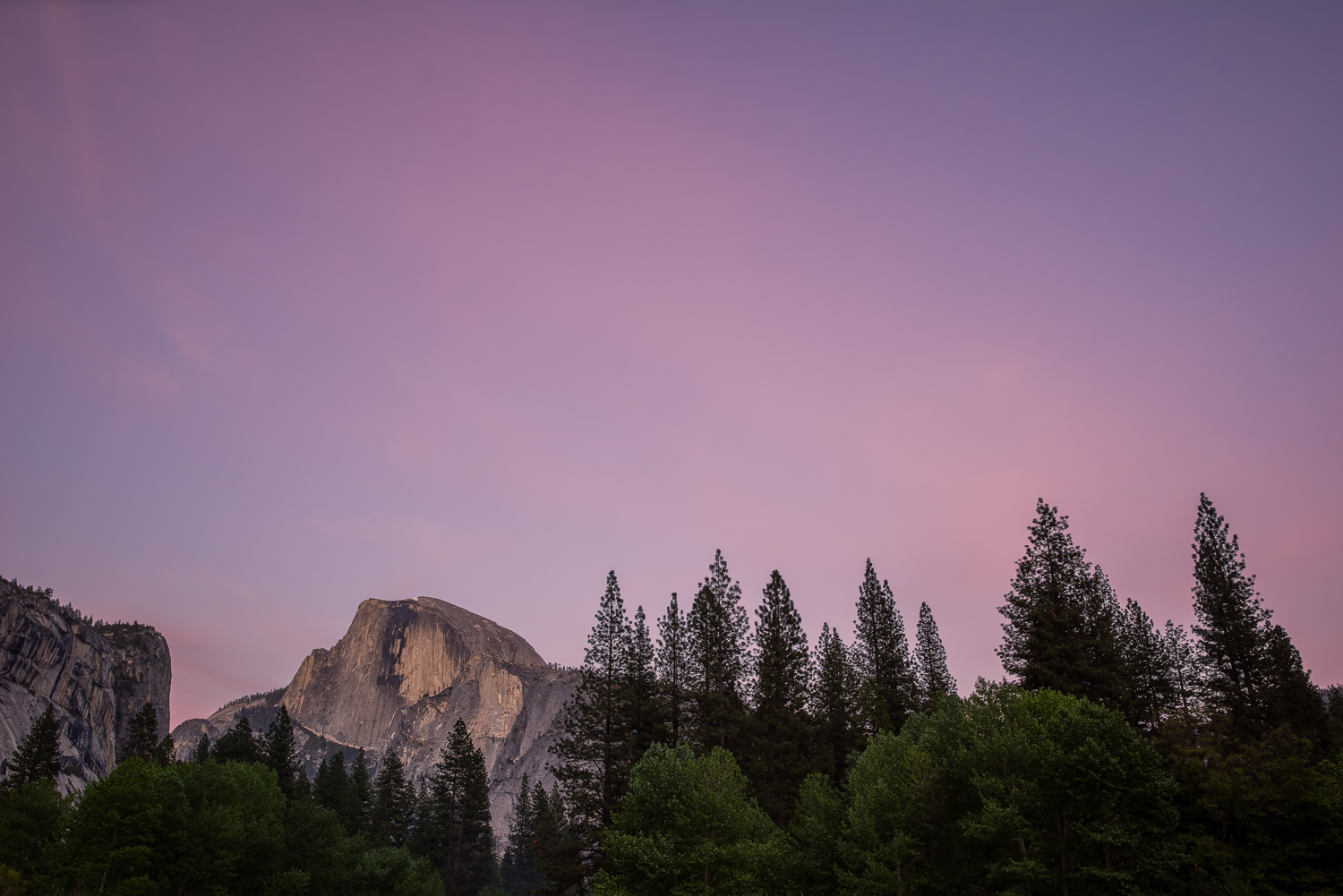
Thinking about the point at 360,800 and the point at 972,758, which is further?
the point at 360,800

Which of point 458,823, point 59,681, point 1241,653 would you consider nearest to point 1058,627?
point 1241,653

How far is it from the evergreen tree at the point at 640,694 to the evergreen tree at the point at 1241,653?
33.4 metres

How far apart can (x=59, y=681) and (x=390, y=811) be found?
122 m

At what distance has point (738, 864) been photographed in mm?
34750

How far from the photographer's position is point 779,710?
1918 inches

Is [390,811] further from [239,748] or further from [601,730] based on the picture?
[601,730]

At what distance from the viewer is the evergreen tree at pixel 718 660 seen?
46875 millimetres

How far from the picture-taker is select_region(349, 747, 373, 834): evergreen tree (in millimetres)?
78062

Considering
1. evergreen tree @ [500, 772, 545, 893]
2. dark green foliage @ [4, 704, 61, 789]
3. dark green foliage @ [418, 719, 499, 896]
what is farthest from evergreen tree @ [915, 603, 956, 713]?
dark green foliage @ [4, 704, 61, 789]

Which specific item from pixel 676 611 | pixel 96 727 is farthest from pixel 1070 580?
pixel 96 727

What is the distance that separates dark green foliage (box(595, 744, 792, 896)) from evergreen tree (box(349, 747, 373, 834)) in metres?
52.5

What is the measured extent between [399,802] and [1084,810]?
259ft

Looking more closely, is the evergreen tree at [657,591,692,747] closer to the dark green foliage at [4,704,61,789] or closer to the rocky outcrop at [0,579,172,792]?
the dark green foliage at [4,704,61,789]

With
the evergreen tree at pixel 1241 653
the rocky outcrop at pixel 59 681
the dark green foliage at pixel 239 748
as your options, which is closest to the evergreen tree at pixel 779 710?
the evergreen tree at pixel 1241 653
